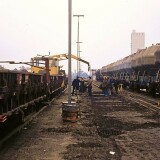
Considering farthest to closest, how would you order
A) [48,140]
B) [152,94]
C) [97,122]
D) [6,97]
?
[152,94], [97,122], [48,140], [6,97]

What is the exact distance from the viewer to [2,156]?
8789 millimetres

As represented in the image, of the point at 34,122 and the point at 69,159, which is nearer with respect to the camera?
the point at 69,159

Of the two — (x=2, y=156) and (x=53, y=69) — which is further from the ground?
(x=53, y=69)

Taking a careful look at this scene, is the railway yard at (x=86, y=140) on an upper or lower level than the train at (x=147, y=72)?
lower

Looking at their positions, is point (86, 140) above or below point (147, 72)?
below

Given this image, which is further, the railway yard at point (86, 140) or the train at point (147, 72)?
the train at point (147, 72)

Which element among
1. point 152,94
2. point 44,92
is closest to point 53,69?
point 152,94

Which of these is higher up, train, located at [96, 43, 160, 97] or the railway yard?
train, located at [96, 43, 160, 97]

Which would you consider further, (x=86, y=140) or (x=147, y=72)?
(x=147, y=72)

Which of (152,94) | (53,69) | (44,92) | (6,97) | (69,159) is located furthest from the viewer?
(53,69)

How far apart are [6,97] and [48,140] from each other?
6.38ft

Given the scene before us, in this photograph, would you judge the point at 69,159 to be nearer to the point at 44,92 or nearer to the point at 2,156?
the point at 2,156

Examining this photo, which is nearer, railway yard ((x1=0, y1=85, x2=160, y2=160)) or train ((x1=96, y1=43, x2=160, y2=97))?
railway yard ((x1=0, y1=85, x2=160, y2=160))

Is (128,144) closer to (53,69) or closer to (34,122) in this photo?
(34,122)
